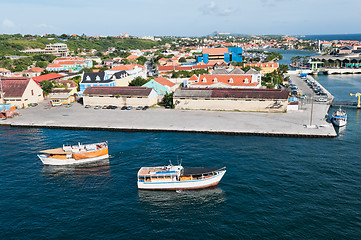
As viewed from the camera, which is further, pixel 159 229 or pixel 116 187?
pixel 116 187

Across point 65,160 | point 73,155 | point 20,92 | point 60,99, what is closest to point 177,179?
point 73,155

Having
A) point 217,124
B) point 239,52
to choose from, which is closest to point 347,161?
point 217,124

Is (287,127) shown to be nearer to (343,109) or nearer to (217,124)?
(217,124)

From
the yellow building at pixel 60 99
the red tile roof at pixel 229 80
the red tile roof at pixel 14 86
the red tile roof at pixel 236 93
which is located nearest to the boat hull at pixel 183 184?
the red tile roof at pixel 236 93

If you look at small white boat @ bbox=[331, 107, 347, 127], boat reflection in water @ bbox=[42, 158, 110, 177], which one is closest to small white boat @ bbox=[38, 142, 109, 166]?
boat reflection in water @ bbox=[42, 158, 110, 177]

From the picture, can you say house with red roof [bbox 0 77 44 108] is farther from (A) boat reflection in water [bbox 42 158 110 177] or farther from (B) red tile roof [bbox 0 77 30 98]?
(A) boat reflection in water [bbox 42 158 110 177]

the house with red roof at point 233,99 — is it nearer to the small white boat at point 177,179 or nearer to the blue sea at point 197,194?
the blue sea at point 197,194
